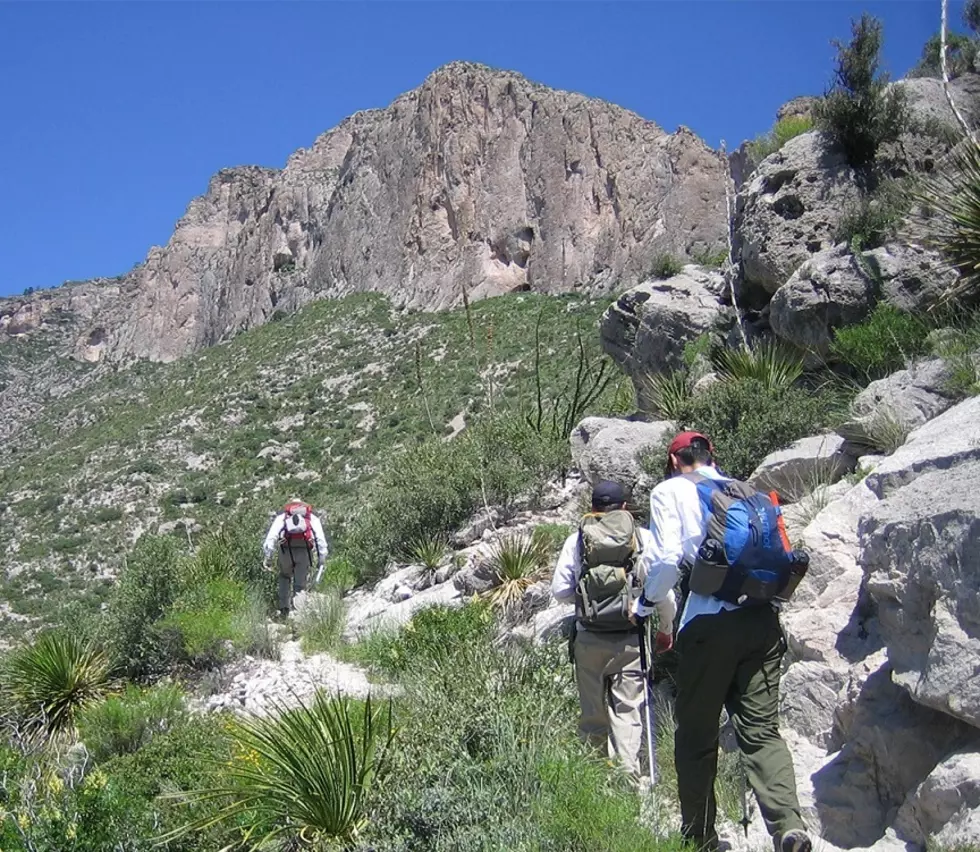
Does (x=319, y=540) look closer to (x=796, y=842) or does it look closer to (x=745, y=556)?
(x=745, y=556)

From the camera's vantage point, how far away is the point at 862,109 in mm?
11070

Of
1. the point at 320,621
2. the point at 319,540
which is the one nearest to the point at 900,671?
the point at 320,621

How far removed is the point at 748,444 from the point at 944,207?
2.77m

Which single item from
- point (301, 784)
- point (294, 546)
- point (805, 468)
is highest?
point (294, 546)

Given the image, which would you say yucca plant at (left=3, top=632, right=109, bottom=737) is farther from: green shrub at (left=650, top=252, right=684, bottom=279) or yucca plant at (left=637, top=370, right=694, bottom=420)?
green shrub at (left=650, top=252, right=684, bottom=279)

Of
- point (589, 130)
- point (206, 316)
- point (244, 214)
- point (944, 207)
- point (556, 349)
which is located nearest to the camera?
point (944, 207)

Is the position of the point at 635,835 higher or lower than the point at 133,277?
lower

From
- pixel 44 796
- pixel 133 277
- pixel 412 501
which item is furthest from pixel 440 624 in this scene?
pixel 133 277

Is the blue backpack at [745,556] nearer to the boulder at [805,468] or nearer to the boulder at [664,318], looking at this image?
the boulder at [805,468]

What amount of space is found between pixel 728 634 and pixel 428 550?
7891 millimetres

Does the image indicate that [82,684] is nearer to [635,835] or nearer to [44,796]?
[44,796]

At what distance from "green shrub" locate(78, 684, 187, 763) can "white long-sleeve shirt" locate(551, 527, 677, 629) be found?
383cm

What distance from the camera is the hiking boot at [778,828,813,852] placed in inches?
143

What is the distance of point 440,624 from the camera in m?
7.70
